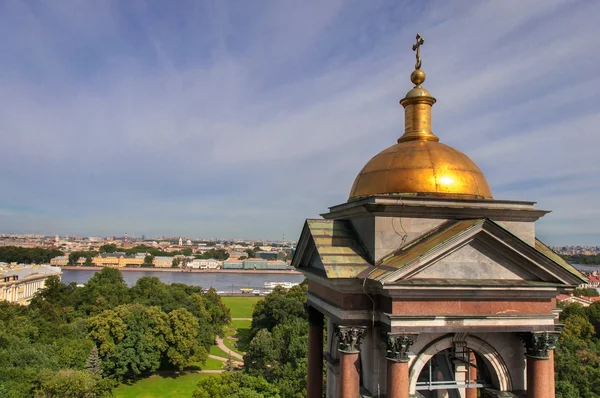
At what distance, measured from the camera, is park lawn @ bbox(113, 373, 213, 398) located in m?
48.4

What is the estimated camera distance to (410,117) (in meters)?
15.6

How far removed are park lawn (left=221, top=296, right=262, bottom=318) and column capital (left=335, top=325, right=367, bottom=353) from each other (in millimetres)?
88487

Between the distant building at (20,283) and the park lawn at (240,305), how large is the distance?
40.6 meters

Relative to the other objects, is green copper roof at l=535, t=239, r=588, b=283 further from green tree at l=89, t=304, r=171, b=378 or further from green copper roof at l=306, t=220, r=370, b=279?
green tree at l=89, t=304, r=171, b=378

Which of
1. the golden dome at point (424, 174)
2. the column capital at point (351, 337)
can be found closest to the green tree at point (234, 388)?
the column capital at point (351, 337)

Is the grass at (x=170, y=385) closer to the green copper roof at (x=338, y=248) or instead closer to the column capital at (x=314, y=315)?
the column capital at (x=314, y=315)

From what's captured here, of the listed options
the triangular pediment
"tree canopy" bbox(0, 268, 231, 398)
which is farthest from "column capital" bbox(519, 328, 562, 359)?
"tree canopy" bbox(0, 268, 231, 398)

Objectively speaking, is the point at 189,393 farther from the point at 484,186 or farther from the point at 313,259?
the point at 484,186

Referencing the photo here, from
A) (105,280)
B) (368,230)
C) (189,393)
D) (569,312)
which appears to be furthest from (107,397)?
(569,312)

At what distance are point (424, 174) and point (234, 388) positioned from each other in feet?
93.9

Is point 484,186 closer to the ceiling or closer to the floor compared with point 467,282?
closer to the ceiling

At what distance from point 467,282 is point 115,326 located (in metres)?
51.9

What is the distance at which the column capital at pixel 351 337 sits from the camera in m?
12.0

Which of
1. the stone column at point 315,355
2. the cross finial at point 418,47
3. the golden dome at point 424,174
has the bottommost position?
the stone column at point 315,355
